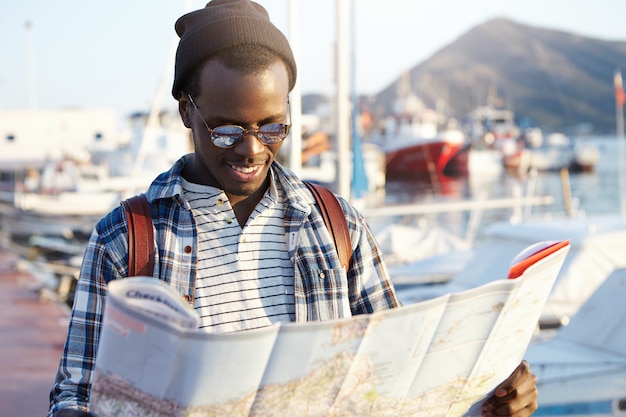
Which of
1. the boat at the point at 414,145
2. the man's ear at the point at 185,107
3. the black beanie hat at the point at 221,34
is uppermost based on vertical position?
the black beanie hat at the point at 221,34

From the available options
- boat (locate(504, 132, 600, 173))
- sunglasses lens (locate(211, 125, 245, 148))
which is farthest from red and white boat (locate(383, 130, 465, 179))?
sunglasses lens (locate(211, 125, 245, 148))

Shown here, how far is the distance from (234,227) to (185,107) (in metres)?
0.29

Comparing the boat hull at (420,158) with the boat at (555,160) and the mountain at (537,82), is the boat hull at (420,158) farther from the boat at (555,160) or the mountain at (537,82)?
the mountain at (537,82)

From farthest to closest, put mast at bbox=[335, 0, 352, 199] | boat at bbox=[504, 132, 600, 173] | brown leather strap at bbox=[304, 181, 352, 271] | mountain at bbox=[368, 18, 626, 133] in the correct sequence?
mountain at bbox=[368, 18, 626, 133] → boat at bbox=[504, 132, 600, 173] → mast at bbox=[335, 0, 352, 199] → brown leather strap at bbox=[304, 181, 352, 271]

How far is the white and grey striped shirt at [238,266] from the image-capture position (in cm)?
157

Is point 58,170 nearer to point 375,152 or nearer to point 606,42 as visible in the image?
point 375,152

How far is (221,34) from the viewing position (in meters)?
1.57

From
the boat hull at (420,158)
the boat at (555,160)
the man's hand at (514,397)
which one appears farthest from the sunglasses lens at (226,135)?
the boat at (555,160)

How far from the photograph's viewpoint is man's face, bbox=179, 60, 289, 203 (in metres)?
1.56

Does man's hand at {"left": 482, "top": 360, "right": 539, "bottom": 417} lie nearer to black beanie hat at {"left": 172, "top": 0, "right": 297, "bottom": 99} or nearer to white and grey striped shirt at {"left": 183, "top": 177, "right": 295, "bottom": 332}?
white and grey striped shirt at {"left": 183, "top": 177, "right": 295, "bottom": 332}

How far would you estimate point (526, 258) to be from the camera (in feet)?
4.96

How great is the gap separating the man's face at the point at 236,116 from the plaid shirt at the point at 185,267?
94 mm

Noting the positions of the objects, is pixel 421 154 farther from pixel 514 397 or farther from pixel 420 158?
pixel 514 397

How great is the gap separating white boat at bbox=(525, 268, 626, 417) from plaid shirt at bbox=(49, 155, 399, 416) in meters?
3.57
